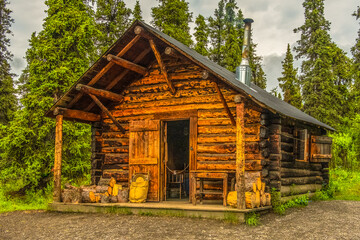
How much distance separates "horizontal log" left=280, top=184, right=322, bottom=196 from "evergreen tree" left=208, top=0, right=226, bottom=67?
1829cm

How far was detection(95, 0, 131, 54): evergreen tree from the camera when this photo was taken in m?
26.1

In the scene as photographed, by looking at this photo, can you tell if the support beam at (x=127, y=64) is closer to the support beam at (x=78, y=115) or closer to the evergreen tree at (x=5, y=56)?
the support beam at (x=78, y=115)

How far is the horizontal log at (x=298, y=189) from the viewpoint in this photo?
11.3 metres

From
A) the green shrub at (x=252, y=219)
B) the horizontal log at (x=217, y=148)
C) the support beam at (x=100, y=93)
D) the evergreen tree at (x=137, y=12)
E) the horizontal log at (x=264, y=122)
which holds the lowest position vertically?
the green shrub at (x=252, y=219)

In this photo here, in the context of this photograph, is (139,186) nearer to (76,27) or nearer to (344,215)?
(344,215)

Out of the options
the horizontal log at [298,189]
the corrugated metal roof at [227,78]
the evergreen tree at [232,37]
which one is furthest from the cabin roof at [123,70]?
the evergreen tree at [232,37]

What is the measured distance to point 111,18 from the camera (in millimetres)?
26734

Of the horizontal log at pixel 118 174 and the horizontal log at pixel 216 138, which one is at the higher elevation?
the horizontal log at pixel 216 138

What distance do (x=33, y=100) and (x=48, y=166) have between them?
2993mm

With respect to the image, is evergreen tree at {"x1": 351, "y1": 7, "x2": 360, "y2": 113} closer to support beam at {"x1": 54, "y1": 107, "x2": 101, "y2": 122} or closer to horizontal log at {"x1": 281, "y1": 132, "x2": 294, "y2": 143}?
horizontal log at {"x1": 281, "y1": 132, "x2": 294, "y2": 143}

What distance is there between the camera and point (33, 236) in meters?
7.89

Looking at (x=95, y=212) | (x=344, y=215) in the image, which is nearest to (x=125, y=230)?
(x=95, y=212)

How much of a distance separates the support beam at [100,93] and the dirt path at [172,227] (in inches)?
137

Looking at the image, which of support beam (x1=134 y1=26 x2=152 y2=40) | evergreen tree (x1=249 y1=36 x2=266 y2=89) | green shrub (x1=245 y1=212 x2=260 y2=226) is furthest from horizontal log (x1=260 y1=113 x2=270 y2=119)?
evergreen tree (x1=249 y1=36 x2=266 y2=89)
